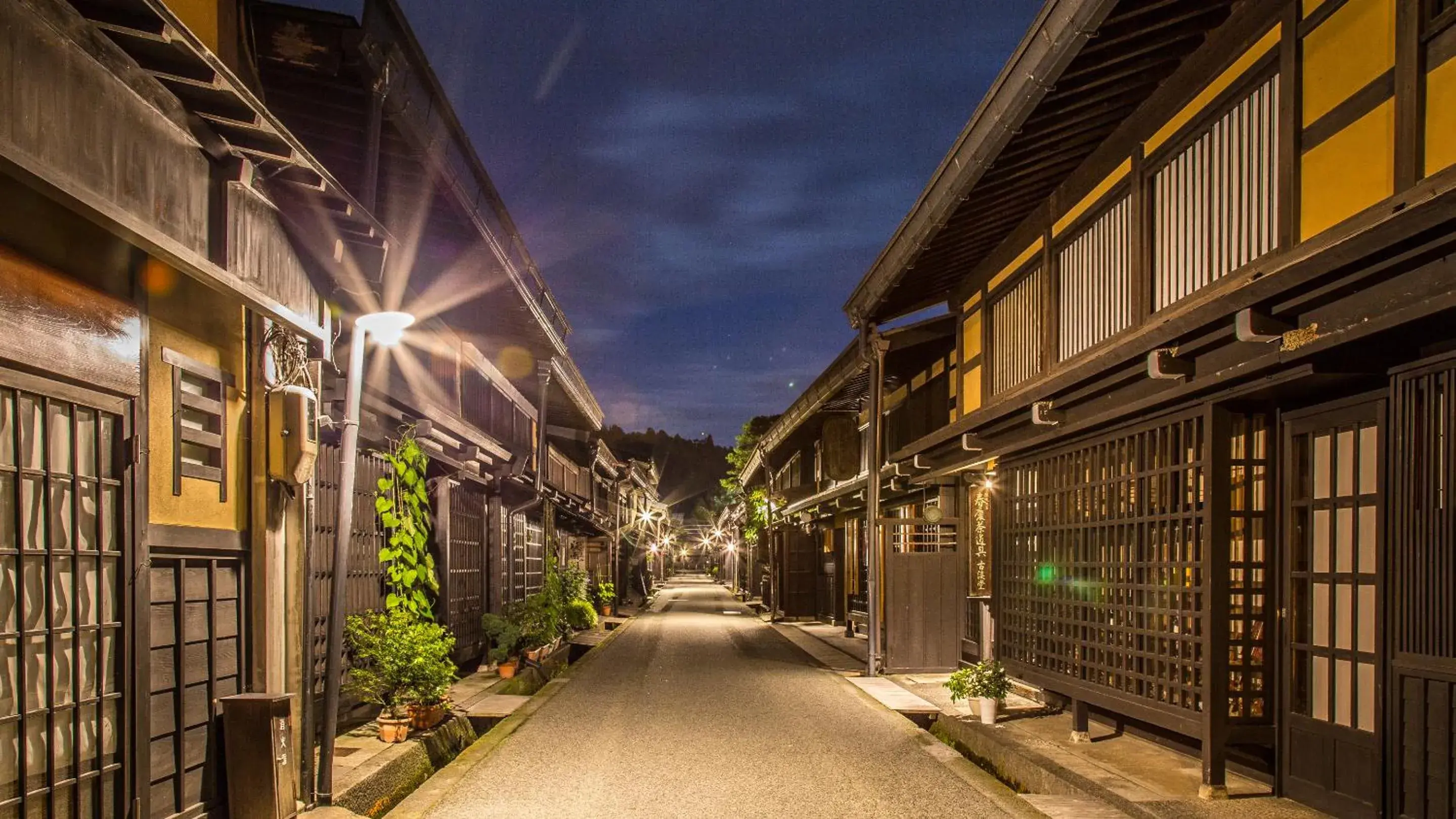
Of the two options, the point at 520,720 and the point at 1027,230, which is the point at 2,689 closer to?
the point at 520,720

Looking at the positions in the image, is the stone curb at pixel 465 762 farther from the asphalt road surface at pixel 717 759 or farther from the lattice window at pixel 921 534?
the lattice window at pixel 921 534

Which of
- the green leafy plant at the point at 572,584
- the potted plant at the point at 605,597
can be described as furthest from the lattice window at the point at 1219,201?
the potted plant at the point at 605,597

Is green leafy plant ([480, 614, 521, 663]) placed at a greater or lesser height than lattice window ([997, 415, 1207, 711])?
lesser

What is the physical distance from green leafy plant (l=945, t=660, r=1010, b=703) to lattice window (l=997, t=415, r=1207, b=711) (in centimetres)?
47

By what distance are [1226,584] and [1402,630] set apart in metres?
1.91

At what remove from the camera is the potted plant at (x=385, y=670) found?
38.2ft

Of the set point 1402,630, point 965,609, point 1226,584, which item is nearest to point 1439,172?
point 1402,630

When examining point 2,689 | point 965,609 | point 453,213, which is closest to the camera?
point 2,689

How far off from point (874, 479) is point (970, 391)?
3394 millimetres

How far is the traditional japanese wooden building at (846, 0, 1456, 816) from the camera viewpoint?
21.8 ft

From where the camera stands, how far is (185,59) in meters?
6.82

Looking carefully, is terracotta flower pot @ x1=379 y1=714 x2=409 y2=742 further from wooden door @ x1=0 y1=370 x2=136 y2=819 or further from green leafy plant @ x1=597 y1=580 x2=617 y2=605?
green leafy plant @ x1=597 y1=580 x2=617 y2=605

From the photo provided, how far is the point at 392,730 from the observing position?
37.8 feet

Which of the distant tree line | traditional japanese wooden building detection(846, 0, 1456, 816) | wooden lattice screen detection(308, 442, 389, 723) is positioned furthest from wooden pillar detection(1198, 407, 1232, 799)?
the distant tree line
